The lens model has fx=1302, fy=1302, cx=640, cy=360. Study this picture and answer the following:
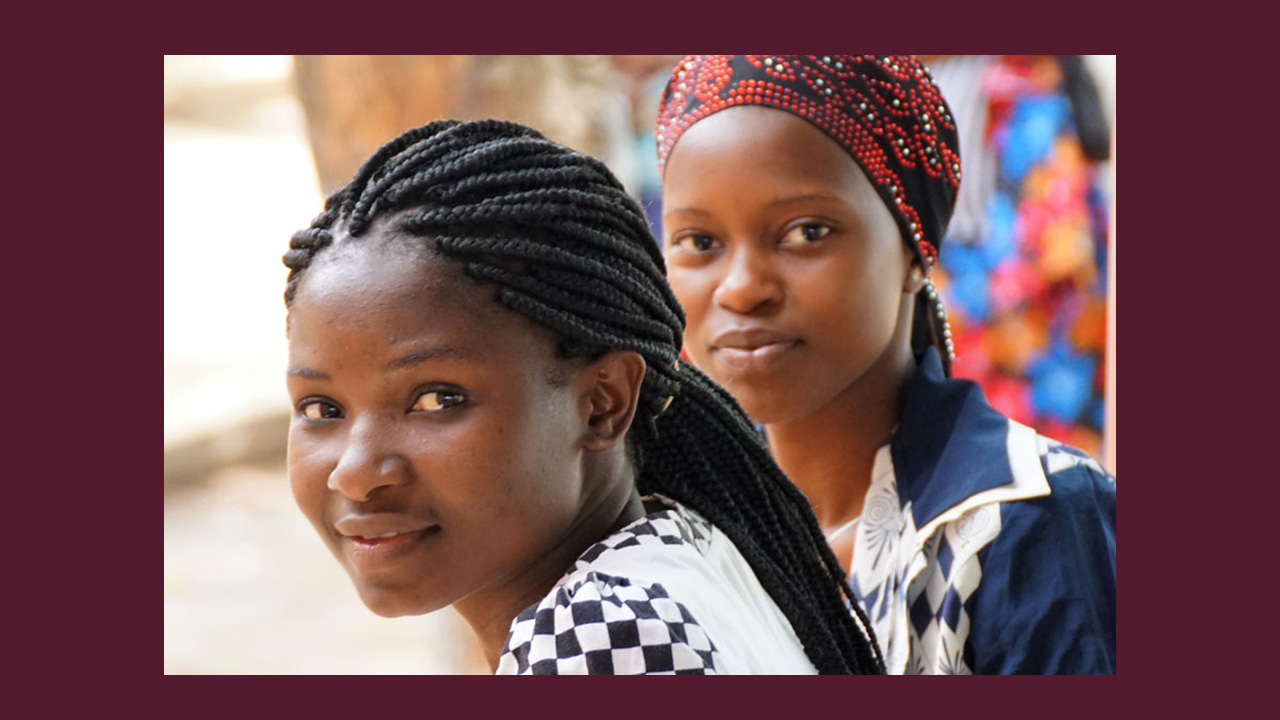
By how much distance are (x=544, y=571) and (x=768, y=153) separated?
4.03 ft

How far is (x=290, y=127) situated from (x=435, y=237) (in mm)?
7569

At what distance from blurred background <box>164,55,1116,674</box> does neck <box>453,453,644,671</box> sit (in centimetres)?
112

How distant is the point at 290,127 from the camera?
8.81m

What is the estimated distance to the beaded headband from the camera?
278 cm

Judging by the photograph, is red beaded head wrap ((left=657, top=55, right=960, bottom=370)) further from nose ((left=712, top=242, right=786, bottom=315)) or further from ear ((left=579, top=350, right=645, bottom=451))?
ear ((left=579, top=350, right=645, bottom=451))

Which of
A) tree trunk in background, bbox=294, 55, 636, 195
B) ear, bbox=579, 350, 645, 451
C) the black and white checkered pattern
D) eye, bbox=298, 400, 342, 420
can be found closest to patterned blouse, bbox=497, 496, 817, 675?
the black and white checkered pattern

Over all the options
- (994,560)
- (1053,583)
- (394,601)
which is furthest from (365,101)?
(394,601)

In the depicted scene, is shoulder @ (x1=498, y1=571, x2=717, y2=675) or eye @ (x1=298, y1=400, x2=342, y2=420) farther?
eye @ (x1=298, y1=400, x2=342, y2=420)

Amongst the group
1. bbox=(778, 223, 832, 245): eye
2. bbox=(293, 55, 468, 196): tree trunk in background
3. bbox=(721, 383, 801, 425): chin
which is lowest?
bbox=(721, 383, 801, 425): chin

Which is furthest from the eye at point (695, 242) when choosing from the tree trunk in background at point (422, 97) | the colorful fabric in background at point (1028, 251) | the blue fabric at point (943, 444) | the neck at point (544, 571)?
the colorful fabric in background at point (1028, 251)

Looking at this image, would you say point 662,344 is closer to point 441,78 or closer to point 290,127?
point 441,78

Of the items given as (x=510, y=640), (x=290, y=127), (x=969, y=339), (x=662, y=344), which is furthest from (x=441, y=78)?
(x=290, y=127)

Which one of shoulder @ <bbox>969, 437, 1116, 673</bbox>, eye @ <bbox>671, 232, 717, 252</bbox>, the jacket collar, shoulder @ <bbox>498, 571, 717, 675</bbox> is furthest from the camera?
eye @ <bbox>671, 232, 717, 252</bbox>

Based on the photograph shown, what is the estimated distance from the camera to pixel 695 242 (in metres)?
2.78
